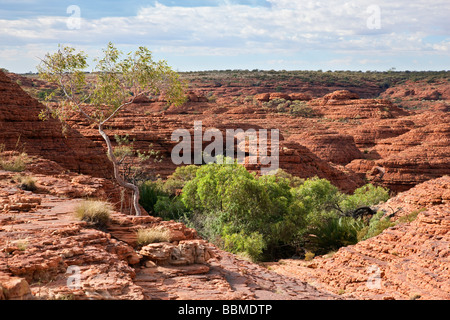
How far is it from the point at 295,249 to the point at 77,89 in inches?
353

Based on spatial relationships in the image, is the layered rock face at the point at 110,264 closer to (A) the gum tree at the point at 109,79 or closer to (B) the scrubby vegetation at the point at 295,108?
(A) the gum tree at the point at 109,79

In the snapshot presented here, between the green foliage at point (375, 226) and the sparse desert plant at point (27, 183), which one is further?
the green foliage at point (375, 226)

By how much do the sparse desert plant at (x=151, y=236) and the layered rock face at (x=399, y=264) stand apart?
4394mm

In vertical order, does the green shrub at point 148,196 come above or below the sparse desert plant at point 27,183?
below

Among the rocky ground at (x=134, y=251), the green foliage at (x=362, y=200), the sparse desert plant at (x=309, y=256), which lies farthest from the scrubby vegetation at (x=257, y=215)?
the green foliage at (x=362, y=200)

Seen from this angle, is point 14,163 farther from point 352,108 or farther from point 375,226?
point 352,108

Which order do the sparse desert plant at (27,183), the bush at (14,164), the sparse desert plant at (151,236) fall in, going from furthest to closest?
the bush at (14,164), the sparse desert plant at (27,183), the sparse desert plant at (151,236)

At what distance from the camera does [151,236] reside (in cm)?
754

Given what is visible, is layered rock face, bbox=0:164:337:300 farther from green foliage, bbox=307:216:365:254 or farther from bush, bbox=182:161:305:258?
green foliage, bbox=307:216:365:254

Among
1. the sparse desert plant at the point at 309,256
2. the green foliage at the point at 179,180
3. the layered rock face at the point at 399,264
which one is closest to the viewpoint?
the layered rock face at the point at 399,264

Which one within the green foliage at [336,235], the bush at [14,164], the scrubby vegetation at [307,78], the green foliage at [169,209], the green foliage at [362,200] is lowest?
the green foliage at [336,235]

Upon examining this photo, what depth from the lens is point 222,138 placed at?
108 ft

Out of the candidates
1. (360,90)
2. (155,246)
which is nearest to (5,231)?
(155,246)

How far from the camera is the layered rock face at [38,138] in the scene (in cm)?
1809
